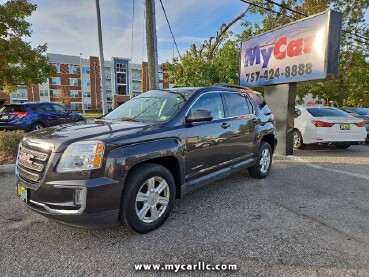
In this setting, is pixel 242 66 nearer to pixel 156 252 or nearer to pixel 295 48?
pixel 295 48

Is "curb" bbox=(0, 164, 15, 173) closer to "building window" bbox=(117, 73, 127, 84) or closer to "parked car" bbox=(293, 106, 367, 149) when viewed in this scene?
"parked car" bbox=(293, 106, 367, 149)

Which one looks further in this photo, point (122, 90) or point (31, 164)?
point (122, 90)

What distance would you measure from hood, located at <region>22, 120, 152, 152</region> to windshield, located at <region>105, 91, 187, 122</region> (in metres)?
0.37

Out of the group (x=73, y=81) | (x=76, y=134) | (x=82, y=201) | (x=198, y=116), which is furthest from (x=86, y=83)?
(x=82, y=201)

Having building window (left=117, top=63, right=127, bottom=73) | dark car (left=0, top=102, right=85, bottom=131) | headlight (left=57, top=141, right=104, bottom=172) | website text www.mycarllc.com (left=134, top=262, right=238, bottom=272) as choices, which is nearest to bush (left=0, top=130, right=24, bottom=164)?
headlight (left=57, top=141, right=104, bottom=172)

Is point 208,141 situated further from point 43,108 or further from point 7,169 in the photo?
point 43,108

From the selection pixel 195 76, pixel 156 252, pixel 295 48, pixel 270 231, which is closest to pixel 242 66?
pixel 295 48

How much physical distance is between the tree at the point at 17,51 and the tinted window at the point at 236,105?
7629 mm

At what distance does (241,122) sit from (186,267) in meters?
2.86

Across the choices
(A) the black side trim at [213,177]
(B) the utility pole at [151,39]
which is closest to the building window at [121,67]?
(B) the utility pole at [151,39]

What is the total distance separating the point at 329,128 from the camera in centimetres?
814

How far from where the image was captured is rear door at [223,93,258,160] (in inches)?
183

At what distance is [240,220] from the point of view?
360cm

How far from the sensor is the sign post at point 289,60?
22.3ft
